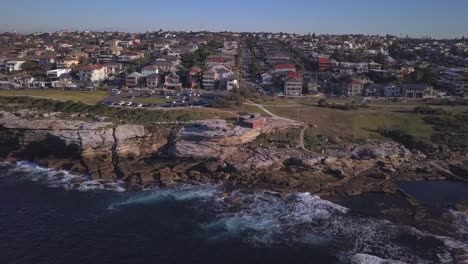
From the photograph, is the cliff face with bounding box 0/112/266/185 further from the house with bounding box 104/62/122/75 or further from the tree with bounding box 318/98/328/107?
the house with bounding box 104/62/122/75

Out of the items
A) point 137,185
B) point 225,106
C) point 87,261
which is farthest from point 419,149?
point 87,261

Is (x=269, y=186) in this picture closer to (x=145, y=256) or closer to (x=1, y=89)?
(x=145, y=256)

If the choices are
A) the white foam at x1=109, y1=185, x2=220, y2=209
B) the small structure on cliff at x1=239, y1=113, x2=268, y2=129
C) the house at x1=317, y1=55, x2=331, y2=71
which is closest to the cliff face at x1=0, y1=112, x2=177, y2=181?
the white foam at x1=109, y1=185, x2=220, y2=209

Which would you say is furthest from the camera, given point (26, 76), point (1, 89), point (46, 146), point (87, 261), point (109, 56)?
point (109, 56)

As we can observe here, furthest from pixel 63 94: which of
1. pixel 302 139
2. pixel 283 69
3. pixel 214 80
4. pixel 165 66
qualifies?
pixel 283 69

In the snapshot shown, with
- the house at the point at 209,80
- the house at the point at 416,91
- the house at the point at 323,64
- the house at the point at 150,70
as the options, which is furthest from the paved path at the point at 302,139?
the house at the point at 323,64

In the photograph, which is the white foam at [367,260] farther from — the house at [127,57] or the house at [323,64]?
the house at [127,57]
